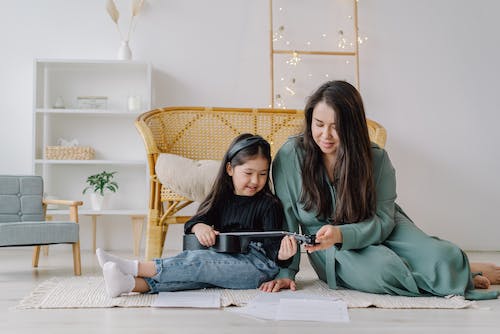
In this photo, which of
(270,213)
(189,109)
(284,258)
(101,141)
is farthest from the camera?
(101,141)

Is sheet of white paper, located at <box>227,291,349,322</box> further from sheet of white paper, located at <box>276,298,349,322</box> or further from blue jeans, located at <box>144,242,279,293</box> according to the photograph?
blue jeans, located at <box>144,242,279,293</box>

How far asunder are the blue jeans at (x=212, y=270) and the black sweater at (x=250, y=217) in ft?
0.18

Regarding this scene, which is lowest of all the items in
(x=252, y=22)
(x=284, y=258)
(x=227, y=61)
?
(x=284, y=258)

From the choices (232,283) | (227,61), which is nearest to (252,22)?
(227,61)

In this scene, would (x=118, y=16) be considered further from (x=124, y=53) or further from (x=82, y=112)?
(x=82, y=112)

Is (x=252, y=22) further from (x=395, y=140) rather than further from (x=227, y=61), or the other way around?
(x=395, y=140)

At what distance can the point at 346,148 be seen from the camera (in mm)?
2184

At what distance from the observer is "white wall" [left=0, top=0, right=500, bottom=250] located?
4.11m

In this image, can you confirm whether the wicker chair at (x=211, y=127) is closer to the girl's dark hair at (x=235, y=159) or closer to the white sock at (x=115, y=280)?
the girl's dark hair at (x=235, y=159)

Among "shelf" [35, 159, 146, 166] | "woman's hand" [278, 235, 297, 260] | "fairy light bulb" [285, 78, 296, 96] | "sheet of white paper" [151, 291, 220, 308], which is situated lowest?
"sheet of white paper" [151, 291, 220, 308]

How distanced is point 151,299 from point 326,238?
582mm

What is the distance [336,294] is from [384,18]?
273cm

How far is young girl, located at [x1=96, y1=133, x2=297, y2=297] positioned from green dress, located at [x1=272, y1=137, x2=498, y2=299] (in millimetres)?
85

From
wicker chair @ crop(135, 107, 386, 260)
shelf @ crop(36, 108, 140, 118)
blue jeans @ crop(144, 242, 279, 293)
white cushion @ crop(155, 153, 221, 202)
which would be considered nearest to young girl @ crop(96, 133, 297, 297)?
blue jeans @ crop(144, 242, 279, 293)
